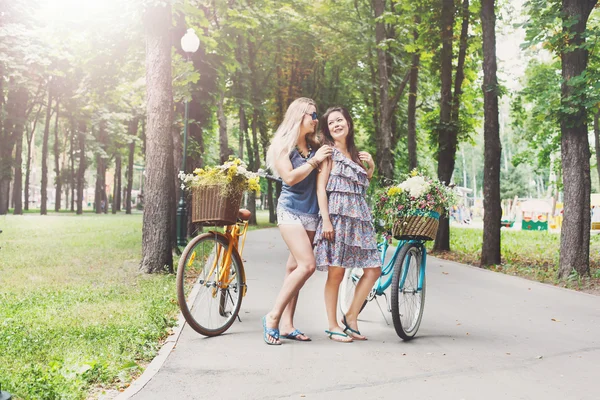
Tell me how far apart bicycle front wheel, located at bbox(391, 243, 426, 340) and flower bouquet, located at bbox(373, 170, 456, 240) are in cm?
18

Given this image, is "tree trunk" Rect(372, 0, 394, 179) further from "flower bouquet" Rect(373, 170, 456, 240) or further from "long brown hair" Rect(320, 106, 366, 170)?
"long brown hair" Rect(320, 106, 366, 170)

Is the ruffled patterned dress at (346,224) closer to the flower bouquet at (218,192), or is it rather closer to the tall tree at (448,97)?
the flower bouquet at (218,192)

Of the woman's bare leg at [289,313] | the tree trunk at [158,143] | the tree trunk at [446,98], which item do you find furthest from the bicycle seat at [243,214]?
the tree trunk at [446,98]

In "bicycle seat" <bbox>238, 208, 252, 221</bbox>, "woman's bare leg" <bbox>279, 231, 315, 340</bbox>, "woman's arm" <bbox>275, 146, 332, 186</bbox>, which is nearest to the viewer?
"woman's arm" <bbox>275, 146, 332, 186</bbox>

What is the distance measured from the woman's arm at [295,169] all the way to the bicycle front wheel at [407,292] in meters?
1.13

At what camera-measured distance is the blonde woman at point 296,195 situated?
5.58 m

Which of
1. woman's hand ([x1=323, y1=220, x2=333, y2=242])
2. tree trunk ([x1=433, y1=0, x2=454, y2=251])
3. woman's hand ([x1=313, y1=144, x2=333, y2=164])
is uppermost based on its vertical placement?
tree trunk ([x1=433, y1=0, x2=454, y2=251])

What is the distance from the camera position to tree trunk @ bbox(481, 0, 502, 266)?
1378 centimetres

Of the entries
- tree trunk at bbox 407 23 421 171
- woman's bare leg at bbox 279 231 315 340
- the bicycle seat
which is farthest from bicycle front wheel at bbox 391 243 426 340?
tree trunk at bbox 407 23 421 171

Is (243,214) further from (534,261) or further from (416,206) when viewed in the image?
(534,261)

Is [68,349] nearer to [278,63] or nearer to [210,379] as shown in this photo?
[210,379]

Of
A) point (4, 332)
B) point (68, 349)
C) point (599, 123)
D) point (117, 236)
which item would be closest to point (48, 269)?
point (4, 332)

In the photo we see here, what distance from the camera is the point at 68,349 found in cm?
528

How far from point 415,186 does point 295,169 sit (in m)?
1.15
